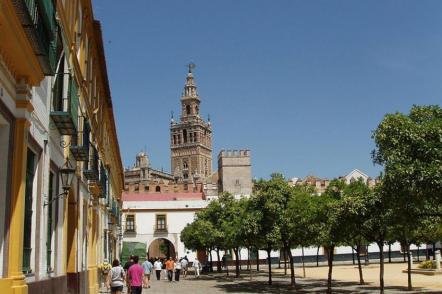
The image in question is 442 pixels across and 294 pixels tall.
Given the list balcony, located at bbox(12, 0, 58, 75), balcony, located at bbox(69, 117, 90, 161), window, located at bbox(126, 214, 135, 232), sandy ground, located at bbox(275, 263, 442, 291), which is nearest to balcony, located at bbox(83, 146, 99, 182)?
balcony, located at bbox(69, 117, 90, 161)

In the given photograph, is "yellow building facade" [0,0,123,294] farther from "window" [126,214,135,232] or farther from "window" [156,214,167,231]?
"window" [126,214,135,232]

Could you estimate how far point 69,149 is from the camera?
14.0 meters

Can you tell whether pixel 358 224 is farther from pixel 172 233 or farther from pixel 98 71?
pixel 172 233

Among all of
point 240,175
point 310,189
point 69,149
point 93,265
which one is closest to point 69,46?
point 69,149

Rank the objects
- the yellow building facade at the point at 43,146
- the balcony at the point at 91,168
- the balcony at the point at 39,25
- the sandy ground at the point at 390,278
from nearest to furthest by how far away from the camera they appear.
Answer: the balcony at the point at 39,25 < the yellow building facade at the point at 43,146 < the balcony at the point at 91,168 < the sandy ground at the point at 390,278

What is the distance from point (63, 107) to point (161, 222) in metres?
48.8

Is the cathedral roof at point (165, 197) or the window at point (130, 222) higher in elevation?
the cathedral roof at point (165, 197)

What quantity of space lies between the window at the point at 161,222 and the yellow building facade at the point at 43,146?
41576 millimetres

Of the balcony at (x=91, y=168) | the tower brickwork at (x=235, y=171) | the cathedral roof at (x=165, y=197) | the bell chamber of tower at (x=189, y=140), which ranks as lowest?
the balcony at (x=91, y=168)

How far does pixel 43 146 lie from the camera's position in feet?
35.0

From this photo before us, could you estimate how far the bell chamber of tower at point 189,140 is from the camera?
165500mm

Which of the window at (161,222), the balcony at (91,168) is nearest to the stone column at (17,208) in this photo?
the balcony at (91,168)

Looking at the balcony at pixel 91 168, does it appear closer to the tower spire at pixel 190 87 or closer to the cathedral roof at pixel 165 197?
the cathedral roof at pixel 165 197

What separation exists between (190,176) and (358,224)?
146838 mm
